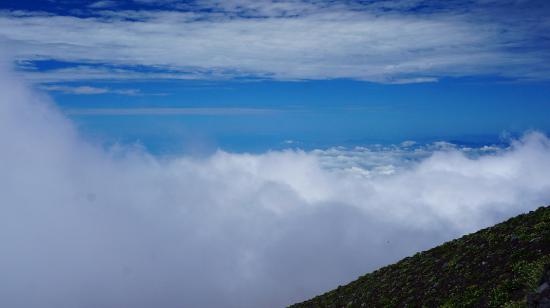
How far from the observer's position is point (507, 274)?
901 inches

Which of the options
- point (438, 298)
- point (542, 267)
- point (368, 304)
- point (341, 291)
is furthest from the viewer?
point (341, 291)

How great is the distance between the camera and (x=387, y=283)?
113 feet

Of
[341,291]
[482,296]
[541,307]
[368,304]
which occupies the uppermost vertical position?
[341,291]

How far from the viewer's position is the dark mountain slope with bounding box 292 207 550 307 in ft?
65.7

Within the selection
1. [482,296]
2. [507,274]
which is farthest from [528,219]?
[482,296]

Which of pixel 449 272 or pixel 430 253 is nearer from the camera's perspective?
pixel 449 272

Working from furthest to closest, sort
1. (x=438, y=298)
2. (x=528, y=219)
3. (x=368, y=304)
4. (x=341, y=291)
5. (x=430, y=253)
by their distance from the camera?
1. (x=341, y=291)
2. (x=430, y=253)
3. (x=528, y=219)
4. (x=368, y=304)
5. (x=438, y=298)

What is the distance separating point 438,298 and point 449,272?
4.13 m

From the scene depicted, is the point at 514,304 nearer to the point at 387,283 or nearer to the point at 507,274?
the point at 507,274

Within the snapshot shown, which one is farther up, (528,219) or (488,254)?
(528,219)

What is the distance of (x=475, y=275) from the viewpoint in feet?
83.7

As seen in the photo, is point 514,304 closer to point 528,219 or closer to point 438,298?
point 438,298

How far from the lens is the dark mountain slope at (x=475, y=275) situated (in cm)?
2002

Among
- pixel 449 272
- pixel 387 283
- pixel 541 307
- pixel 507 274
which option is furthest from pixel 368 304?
pixel 541 307
